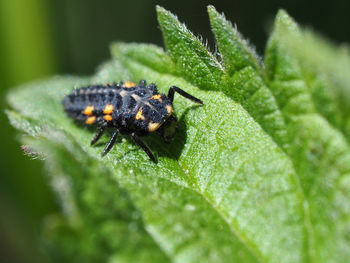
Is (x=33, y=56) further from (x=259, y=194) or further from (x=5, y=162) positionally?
(x=259, y=194)

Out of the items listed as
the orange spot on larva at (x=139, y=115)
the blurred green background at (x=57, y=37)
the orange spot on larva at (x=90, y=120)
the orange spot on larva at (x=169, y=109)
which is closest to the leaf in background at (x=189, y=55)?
the orange spot on larva at (x=169, y=109)

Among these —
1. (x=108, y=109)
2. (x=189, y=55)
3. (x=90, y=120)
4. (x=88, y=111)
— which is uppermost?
(x=189, y=55)

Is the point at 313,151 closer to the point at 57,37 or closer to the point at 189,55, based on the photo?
the point at 189,55

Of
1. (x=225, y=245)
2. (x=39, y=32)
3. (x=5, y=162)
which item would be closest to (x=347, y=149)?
(x=225, y=245)

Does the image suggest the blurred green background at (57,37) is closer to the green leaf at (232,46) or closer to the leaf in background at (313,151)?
the green leaf at (232,46)

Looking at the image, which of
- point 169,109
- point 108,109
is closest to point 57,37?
point 108,109

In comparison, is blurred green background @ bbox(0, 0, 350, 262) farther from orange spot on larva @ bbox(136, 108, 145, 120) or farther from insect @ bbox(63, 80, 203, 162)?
orange spot on larva @ bbox(136, 108, 145, 120)

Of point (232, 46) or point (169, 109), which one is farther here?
point (169, 109)
